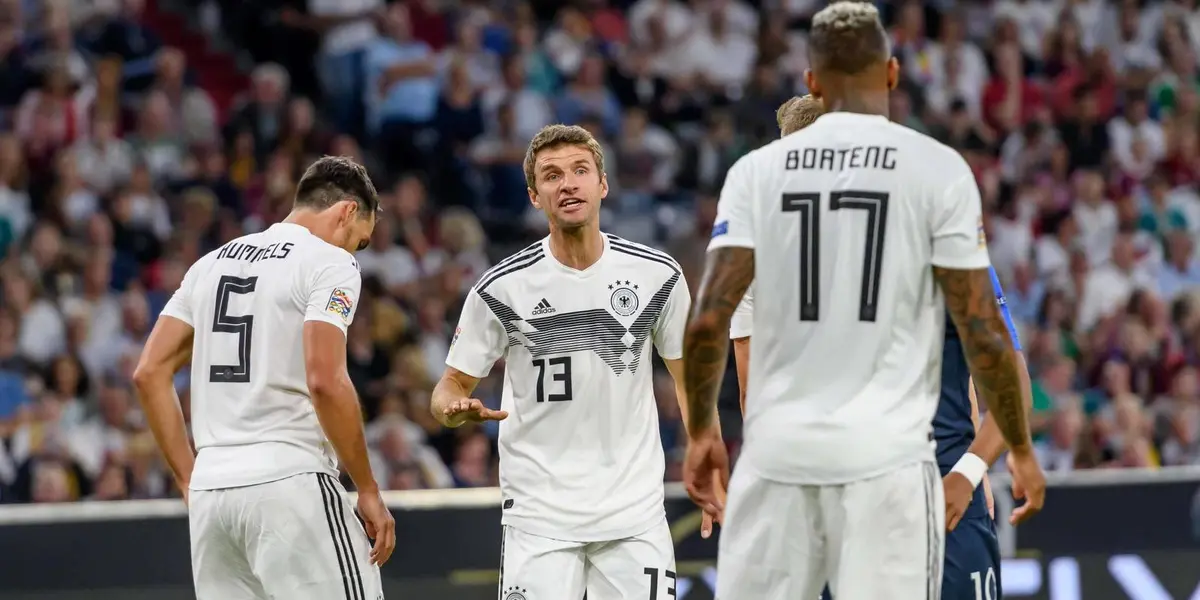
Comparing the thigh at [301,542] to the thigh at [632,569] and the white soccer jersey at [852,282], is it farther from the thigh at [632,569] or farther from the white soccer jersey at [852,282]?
the white soccer jersey at [852,282]

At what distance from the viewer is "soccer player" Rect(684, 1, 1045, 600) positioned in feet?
14.8

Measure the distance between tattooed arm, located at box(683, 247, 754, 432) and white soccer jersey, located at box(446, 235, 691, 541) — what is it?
4.60 ft

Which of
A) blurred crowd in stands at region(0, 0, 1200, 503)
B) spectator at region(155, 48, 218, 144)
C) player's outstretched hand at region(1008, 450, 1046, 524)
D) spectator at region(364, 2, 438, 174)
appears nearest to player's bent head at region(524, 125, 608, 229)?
player's outstretched hand at region(1008, 450, 1046, 524)

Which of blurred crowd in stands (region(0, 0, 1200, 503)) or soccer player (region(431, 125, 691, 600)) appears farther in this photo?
blurred crowd in stands (region(0, 0, 1200, 503))

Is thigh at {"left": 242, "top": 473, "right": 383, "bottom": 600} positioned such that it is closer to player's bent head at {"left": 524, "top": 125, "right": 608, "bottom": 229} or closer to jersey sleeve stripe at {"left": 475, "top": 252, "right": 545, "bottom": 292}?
jersey sleeve stripe at {"left": 475, "top": 252, "right": 545, "bottom": 292}

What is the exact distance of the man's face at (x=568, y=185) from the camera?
20.0 ft

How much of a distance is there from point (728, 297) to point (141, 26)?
11459 millimetres

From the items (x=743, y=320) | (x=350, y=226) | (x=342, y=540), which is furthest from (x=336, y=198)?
(x=743, y=320)

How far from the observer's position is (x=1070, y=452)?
38.5 feet

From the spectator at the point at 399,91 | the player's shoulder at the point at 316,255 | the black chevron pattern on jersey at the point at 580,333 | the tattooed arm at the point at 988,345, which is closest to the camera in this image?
the tattooed arm at the point at 988,345

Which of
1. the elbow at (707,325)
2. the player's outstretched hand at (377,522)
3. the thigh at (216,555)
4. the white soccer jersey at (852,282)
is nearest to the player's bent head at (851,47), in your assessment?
the white soccer jersey at (852,282)

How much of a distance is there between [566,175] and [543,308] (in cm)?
50

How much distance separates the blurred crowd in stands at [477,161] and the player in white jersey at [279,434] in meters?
4.58

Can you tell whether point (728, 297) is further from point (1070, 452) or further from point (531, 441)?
point (1070, 452)
